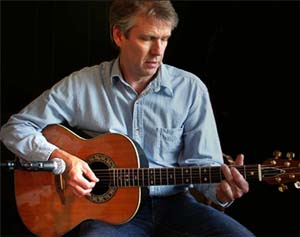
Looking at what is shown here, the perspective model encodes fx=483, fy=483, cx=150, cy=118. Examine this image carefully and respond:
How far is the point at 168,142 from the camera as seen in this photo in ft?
5.24

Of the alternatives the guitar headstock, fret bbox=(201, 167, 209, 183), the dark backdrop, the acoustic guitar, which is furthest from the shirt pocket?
the dark backdrop

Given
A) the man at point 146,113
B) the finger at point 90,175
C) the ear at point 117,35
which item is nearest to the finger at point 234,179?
the man at point 146,113

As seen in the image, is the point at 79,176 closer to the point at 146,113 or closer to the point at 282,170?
the point at 146,113

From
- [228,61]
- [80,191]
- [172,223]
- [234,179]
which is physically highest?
[228,61]

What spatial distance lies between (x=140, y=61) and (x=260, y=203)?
2.96 feet

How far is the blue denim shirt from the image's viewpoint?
5.19 feet

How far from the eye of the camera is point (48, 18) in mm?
2166

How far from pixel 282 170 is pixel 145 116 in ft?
1.61

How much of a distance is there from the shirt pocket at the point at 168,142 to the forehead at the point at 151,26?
0.32m

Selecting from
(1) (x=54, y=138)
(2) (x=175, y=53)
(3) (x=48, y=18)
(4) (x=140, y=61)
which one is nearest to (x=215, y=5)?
(2) (x=175, y=53)

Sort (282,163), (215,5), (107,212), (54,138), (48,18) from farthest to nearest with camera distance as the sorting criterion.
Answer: (48,18) < (215,5) < (54,138) < (107,212) < (282,163)

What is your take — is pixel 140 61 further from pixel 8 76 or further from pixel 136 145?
pixel 8 76

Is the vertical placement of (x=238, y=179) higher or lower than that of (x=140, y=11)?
lower

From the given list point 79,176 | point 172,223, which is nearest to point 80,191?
point 79,176
